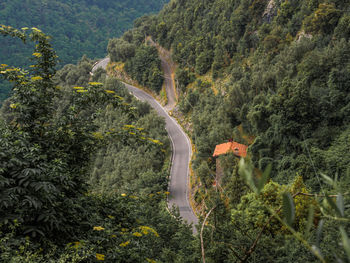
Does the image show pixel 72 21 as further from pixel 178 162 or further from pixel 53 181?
pixel 53 181

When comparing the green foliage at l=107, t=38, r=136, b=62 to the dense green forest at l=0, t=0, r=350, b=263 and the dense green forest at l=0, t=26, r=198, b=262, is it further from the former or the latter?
the dense green forest at l=0, t=26, r=198, b=262

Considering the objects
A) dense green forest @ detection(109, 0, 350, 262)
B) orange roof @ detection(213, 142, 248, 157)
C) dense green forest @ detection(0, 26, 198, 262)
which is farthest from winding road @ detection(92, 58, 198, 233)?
dense green forest @ detection(0, 26, 198, 262)

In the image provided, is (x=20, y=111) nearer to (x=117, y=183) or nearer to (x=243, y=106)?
(x=243, y=106)

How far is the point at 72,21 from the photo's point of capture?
8700cm

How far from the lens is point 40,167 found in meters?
3.78

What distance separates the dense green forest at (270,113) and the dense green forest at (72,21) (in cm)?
4433

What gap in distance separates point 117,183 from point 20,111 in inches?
873

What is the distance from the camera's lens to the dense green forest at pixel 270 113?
667 cm

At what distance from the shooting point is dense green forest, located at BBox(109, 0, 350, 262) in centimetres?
667

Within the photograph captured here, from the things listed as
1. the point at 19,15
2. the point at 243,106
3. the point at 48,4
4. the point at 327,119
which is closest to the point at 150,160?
the point at 243,106

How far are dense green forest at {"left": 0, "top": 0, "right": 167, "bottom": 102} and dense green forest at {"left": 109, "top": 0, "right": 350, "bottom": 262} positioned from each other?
44333mm

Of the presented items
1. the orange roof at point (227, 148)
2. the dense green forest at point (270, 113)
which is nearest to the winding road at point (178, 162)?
the dense green forest at point (270, 113)

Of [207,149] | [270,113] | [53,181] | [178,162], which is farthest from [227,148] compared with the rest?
[53,181]

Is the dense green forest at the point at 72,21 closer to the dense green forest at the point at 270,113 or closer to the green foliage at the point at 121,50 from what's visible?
the green foliage at the point at 121,50
